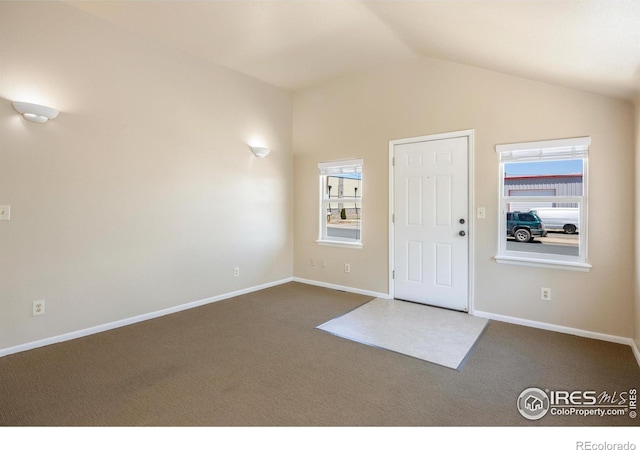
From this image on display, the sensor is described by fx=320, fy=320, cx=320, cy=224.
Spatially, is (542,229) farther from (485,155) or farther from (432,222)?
(432,222)

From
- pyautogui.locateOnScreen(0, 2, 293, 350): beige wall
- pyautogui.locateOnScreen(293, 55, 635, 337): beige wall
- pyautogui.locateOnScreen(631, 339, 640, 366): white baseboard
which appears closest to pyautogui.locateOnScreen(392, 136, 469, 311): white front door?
pyautogui.locateOnScreen(293, 55, 635, 337): beige wall

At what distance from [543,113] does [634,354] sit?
234 cm

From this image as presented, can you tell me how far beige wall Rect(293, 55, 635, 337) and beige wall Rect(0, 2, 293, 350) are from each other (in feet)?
3.27

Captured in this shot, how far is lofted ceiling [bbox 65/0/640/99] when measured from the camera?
6.81 ft

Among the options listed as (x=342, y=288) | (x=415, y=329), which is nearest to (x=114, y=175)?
(x=342, y=288)

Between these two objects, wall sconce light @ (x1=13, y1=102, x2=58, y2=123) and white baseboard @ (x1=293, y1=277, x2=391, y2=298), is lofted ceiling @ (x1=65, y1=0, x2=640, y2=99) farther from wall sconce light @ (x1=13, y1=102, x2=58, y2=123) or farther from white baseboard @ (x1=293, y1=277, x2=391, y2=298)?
white baseboard @ (x1=293, y1=277, x2=391, y2=298)

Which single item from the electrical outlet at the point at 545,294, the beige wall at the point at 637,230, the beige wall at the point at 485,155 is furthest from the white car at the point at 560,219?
the electrical outlet at the point at 545,294

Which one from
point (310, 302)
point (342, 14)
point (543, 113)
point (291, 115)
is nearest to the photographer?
point (342, 14)

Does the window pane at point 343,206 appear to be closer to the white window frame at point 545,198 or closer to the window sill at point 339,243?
the window sill at point 339,243

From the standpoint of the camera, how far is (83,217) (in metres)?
3.12

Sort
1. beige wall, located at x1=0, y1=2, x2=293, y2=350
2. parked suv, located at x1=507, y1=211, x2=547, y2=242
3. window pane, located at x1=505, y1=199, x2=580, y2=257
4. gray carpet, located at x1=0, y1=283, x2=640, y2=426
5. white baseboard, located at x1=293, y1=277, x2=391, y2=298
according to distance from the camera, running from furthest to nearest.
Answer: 1. white baseboard, located at x1=293, y1=277, x2=391, y2=298
2. parked suv, located at x1=507, y1=211, x2=547, y2=242
3. window pane, located at x1=505, y1=199, x2=580, y2=257
4. beige wall, located at x1=0, y1=2, x2=293, y2=350
5. gray carpet, located at x1=0, y1=283, x2=640, y2=426
